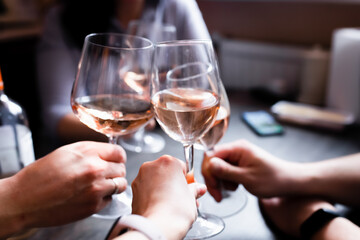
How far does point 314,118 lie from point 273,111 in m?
0.15

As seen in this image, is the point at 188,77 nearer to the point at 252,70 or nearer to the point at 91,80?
the point at 91,80

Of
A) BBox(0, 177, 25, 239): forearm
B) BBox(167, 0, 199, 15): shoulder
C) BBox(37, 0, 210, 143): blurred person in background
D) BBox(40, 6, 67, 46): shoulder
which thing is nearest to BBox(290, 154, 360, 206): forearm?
BBox(0, 177, 25, 239): forearm

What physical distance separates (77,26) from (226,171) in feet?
3.49

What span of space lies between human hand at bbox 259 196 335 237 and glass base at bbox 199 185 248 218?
0.05 m

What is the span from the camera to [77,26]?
1430mm

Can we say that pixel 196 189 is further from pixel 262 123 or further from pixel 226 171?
pixel 262 123

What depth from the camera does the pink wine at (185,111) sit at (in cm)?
54

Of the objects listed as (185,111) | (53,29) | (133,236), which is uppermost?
(53,29)

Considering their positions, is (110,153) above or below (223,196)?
above

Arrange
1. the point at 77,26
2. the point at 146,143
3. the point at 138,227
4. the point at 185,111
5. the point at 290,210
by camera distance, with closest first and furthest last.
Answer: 1. the point at 138,227
2. the point at 185,111
3. the point at 290,210
4. the point at 146,143
5. the point at 77,26

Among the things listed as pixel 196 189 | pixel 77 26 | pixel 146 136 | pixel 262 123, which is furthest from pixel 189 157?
pixel 77 26

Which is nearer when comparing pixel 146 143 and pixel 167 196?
pixel 167 196

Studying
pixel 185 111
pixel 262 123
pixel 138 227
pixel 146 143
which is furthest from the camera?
pixel 262 123

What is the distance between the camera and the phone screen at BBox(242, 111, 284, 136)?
1.06 m
